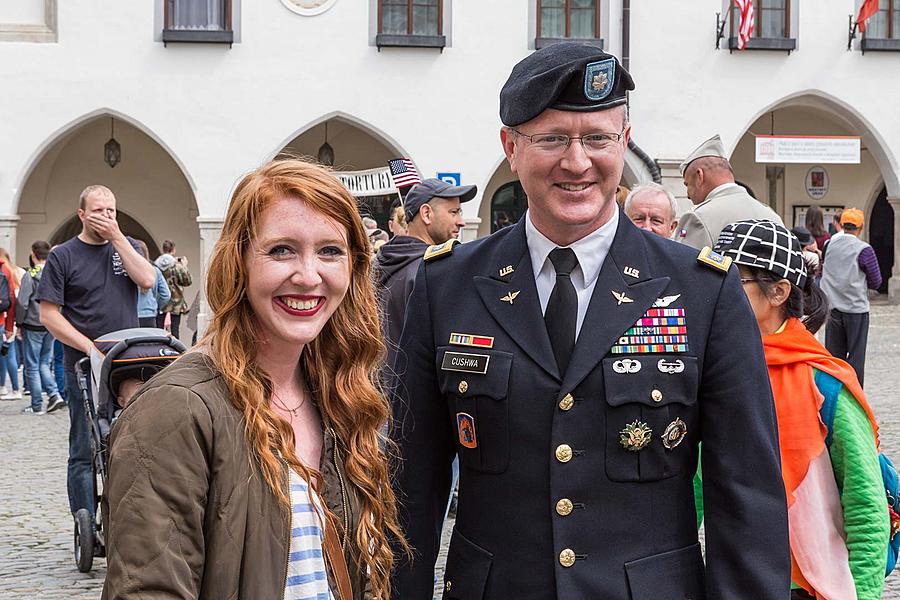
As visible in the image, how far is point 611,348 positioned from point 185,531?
89 centimetres

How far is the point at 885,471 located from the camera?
3252 millimetres

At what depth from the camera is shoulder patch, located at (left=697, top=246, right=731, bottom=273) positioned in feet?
8.41

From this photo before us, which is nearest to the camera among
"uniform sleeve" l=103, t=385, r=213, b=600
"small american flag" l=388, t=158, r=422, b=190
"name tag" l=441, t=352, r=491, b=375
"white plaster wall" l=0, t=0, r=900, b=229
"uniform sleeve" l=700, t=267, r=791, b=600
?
"uniform sleeve" l=103, t=385, r=213, b=600

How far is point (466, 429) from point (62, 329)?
469 centimetres

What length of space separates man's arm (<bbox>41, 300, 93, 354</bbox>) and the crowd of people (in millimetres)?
4277

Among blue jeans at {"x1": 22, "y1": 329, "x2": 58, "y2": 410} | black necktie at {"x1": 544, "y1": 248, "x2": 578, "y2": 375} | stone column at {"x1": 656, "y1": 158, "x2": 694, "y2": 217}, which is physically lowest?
blue jeans at {"x1": 22, "y1": 329, "x2": 58, "y2": 410}

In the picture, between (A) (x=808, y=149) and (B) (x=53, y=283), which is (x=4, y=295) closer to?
(B) (x=53, y=283)

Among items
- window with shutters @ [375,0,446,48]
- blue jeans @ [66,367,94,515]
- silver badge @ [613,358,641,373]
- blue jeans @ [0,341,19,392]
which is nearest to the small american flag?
blue jeans @ [66,367,94,515]

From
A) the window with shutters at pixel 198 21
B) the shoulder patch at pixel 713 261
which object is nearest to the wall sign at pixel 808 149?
the window with shutters at pixel 198 21

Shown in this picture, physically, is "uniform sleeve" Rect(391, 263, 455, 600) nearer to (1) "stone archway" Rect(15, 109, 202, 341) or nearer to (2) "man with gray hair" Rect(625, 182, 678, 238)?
(2) "man with gray hair" Rect(625, 182, 678, 238)

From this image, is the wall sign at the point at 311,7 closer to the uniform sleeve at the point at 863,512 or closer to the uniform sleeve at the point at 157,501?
the uniform sleeve at the point at 863,512

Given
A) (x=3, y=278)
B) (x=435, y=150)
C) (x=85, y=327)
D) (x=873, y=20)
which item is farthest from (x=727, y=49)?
(x=85, y=327)

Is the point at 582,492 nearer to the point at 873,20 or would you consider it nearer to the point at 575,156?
the point at 575,156

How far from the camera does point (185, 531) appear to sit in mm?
2014
